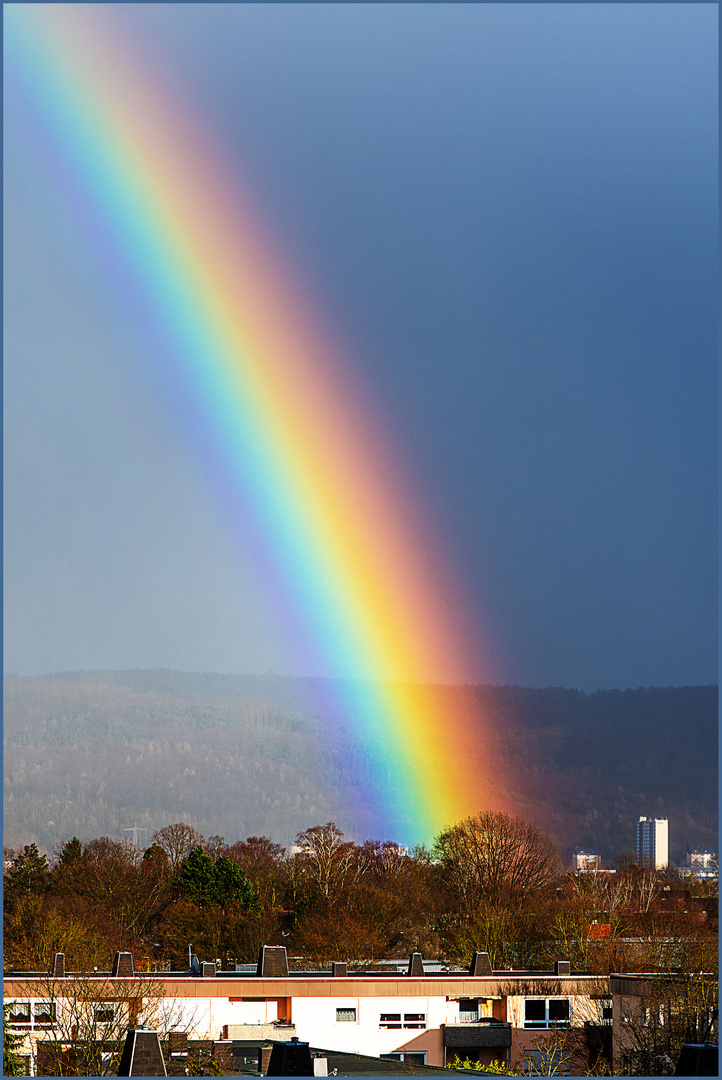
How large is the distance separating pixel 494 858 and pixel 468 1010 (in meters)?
33.7

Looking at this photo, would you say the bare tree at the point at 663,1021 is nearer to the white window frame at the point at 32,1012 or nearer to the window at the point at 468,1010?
the window at the point at 468,1010

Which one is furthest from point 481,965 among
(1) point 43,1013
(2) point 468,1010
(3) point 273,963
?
(1) point 43,1013

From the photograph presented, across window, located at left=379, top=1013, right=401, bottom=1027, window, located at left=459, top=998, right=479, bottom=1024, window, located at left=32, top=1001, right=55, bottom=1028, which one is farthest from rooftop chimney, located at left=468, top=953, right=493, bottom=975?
window, located at left=32, top=1001, right=55, bottom=1028

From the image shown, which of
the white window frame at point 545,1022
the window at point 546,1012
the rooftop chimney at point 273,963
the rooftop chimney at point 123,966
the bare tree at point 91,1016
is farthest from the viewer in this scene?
the rooftop chimney at point 273,963

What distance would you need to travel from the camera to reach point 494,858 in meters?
68.2

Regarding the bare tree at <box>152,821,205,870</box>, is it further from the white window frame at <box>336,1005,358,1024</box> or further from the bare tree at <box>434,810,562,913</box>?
the white window frame at <box>336,1005,358,1024</box>

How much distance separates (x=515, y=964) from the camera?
46438mm

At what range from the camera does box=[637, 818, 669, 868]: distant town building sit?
10388 centimetres

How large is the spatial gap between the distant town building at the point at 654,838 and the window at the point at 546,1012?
68.7m

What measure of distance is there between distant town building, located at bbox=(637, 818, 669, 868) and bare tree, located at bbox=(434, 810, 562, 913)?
31.8 metres

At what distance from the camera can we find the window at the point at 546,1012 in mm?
34500

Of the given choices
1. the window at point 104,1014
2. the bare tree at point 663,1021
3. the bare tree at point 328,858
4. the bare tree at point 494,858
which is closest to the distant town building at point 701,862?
the bare tree at point 494,858

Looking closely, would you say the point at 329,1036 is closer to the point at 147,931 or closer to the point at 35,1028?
the point at 35,1028

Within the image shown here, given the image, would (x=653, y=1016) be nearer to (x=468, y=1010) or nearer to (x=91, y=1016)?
(x=468, y=1010)
